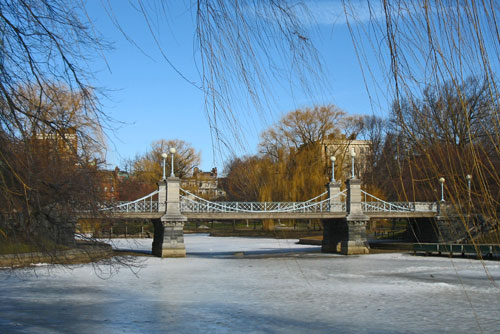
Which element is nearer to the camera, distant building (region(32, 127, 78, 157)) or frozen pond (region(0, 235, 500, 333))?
distant building (region(32, 127, 78, 157))

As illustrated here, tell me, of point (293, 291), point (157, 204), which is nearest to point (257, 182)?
point (293, 291)

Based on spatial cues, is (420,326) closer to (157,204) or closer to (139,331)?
(139,331)

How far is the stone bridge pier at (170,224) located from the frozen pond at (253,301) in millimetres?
5812

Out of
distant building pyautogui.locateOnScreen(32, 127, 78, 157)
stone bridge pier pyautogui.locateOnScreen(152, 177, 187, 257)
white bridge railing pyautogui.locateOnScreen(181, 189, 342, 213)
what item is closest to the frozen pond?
distant building pyautogui.locateOnScreen(32, 127, 78, 157)

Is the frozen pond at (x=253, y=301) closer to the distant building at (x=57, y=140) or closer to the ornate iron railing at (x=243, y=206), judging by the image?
the distant building at (x=57, y=140)

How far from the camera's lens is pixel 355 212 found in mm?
27531

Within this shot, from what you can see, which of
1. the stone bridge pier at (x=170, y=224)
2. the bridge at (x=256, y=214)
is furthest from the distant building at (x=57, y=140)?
the stone bridge pier at (x=170, y=224)

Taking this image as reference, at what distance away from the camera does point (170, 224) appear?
2533cm

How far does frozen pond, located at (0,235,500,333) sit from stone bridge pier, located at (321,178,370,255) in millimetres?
7769

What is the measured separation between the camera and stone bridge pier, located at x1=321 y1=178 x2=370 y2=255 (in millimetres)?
26880

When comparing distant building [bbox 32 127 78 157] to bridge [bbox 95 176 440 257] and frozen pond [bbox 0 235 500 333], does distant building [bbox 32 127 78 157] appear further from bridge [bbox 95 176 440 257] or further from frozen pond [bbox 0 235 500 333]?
bridge [bbox 95 176 440 257]

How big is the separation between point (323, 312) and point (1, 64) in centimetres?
794

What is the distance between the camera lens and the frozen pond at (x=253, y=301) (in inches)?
353

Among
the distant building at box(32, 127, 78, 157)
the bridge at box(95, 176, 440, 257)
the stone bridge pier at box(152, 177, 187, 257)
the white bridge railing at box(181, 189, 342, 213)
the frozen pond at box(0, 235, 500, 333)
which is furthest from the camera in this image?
the white bridge railing at box(181, 189, 342, 213)
